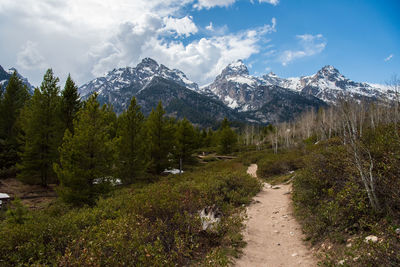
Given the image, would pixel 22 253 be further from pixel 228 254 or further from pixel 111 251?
pixel 228 254

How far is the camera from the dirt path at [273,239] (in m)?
5.96

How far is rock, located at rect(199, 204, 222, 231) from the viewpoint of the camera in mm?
7232

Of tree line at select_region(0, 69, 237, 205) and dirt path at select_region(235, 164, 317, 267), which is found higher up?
tree line at select_region(0, 69, 237, 205)

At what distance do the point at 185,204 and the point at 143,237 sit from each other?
3.05 meters

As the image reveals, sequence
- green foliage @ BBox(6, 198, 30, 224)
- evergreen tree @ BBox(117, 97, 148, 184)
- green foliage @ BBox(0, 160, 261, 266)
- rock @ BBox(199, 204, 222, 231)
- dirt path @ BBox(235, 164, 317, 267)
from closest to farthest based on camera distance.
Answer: green foliage @ BBox(0, 160, 261, 266) → dirt path @ BBox(235, 164, 317, 267) → green foliage @ BBox(6, 198, 30, 224) → rock @ BBox(199, 204, 222, 231) → evergreen tree @ BBox(117, 97, 148, 184)

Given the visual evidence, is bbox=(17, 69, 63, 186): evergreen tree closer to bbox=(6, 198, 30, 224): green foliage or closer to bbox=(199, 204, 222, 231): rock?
bbox=(6, 198, 30, 224): green foliage

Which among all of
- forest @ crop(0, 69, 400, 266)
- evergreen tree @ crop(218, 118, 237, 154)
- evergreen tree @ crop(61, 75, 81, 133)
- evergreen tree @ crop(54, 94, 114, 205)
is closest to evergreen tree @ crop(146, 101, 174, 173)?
forest @ crop(0, 69, 400, 266)

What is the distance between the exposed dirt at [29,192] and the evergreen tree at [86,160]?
393 centimetres

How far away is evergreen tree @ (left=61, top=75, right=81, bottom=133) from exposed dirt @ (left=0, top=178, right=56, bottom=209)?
6555 millimetres

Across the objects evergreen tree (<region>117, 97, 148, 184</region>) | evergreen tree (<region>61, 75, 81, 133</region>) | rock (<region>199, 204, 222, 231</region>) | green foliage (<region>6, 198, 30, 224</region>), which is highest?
evergreen tree (<region>61, 75, 81, 133</region>)

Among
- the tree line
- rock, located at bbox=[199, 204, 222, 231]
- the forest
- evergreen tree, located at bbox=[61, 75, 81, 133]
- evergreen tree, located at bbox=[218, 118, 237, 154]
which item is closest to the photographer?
the forest

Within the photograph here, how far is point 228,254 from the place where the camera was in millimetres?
6215

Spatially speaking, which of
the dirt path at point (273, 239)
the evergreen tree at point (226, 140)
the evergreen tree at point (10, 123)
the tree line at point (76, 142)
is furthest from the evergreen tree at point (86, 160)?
the evergreen tree at point (226, 140)

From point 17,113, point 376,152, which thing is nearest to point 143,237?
point 376,152
